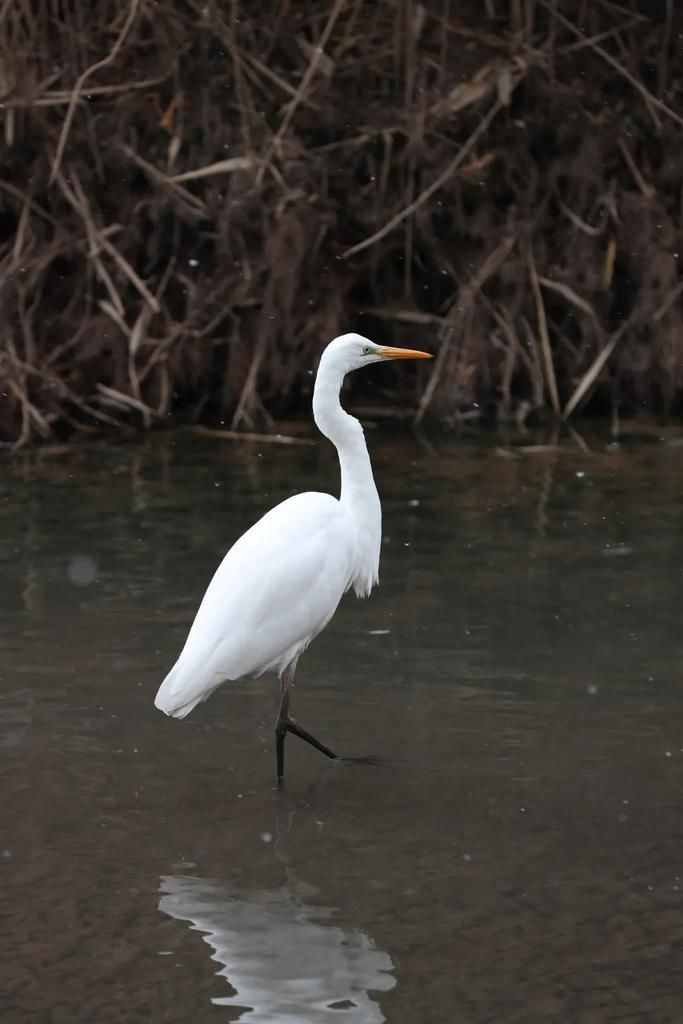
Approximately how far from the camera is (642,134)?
8242 millimetres

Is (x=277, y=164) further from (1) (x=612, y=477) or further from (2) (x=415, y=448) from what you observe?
(1) (x=612, y=477)

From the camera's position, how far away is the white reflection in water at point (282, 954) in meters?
3.05

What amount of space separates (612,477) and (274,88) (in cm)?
257

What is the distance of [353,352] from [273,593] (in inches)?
Result: 25.5

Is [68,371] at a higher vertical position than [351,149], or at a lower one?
lower

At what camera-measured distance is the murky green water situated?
317cm

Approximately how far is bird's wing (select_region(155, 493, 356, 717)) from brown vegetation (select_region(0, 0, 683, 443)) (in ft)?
11.5

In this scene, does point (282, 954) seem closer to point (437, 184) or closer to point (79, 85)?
point (437, 184)

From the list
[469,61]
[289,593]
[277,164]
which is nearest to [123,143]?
[277,164]

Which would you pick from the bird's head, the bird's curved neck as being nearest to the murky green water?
the bird's curved neck

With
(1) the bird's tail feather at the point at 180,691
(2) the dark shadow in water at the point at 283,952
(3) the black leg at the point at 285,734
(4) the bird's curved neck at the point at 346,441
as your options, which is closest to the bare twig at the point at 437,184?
(4) the bird's curved neck at the point at 346,441

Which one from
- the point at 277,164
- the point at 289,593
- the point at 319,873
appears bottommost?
the point at 319,873

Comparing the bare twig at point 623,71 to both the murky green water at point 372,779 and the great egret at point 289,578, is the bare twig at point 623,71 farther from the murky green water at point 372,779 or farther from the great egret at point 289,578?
the great egret at point 289,578

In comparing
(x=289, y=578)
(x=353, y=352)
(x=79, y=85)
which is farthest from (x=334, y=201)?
(x=289, y=578)
